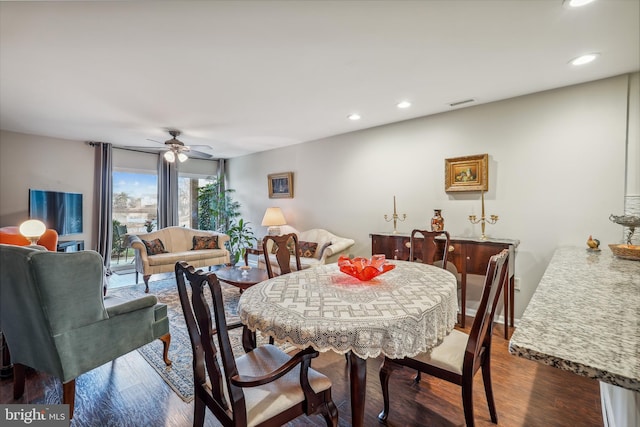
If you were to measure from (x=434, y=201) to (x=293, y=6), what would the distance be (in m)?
2.71

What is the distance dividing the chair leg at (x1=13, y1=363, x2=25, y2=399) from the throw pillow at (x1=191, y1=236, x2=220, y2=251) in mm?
3188

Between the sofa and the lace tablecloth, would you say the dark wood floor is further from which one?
the sofa

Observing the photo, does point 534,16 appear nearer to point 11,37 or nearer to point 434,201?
point 434,201

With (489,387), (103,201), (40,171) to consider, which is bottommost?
(489,387)

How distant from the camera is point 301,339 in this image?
1.16 m

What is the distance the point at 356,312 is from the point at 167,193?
221 inches

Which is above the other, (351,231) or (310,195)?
(310,195)

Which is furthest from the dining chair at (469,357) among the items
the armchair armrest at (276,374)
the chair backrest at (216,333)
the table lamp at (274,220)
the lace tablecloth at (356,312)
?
the table lamp at (274,220)

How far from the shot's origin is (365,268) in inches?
70.5

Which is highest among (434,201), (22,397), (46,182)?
(46,182)

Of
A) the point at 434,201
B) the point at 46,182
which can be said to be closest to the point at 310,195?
the point at 434,201

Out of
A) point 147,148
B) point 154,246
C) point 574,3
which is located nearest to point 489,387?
point 574,3

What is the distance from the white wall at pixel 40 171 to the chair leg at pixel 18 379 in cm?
367

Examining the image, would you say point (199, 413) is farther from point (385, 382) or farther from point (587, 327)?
point (587, 327)
